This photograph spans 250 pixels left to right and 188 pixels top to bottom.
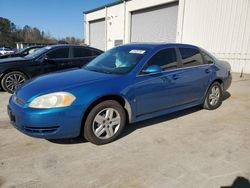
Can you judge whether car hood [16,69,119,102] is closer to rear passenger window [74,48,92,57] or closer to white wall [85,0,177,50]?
rear passenger window [74,48,92,57]

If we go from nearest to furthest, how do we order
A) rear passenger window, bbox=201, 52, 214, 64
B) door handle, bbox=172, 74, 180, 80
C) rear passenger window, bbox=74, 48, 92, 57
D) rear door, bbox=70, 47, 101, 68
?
1. door handle, bbox=172, 74, 180, 80
2. rear passenger window, bbox=201, 52, 214, 64
3. rear door, bbox=70, 47, 101, 68
4. rear passenger window, bbox=74, 48, 92, 57

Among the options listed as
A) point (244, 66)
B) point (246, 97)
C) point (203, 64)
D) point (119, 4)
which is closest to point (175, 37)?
point (244, 66)

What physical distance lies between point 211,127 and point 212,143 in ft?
2.47

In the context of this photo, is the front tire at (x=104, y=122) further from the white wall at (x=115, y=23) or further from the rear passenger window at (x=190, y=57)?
the white wall at (x=115, y=23)

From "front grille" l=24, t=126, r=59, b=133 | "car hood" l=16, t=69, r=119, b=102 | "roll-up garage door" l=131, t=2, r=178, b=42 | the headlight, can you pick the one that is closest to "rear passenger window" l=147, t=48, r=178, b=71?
"car hood" l=16, t=69, r=119, b=102

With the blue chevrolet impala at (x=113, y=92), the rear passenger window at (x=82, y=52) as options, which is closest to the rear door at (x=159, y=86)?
the blue chevrolet impala at (x=113, y=92)

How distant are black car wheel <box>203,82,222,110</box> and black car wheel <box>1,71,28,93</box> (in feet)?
17.0

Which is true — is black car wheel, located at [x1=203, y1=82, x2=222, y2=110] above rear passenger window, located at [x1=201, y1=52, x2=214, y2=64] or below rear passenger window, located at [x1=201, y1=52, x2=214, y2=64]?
below

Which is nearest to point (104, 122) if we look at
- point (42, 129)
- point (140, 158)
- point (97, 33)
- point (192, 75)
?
point (140, 158)

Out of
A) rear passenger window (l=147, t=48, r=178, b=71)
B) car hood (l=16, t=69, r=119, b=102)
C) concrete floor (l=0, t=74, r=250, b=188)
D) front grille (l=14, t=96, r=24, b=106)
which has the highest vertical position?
rear passenger window (l=147, t=48, r=178, b=71)

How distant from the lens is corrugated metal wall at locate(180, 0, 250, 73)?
12.1m

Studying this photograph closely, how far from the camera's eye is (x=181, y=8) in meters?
15.2

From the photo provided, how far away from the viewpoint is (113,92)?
11.4 feet

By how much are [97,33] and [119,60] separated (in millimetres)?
24637
